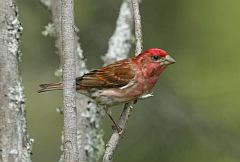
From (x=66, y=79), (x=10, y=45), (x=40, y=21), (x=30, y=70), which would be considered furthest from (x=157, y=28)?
(x=66, y=79)

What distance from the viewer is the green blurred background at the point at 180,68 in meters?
7.36

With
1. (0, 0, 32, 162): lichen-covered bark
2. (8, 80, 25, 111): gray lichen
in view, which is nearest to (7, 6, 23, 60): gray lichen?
(0, 0, 32, 162): lichen-covered bark

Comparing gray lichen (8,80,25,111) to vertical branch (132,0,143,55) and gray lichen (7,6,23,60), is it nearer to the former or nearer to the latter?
gray lichen (7,6,23,60)

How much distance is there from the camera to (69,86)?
12.5ft

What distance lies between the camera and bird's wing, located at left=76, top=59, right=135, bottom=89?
6215mm

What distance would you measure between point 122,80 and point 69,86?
2695mm

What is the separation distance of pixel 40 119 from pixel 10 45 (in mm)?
5184

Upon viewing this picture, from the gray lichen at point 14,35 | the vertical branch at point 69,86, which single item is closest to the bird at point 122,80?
the gray lichen at point 14,35

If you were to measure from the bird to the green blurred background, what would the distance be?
960 millimetres

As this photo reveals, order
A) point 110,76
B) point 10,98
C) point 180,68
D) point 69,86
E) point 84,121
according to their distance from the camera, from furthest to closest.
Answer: point 180,68 → point 110,76 → point 84,121 → point 10,98 → point 69,86

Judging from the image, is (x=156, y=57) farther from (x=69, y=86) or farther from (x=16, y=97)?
(x=69, y=86)

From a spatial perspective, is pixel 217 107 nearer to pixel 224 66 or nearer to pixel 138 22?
pixel 224 66

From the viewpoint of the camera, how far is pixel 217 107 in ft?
24.9

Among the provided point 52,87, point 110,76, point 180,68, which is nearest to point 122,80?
point 110,76
